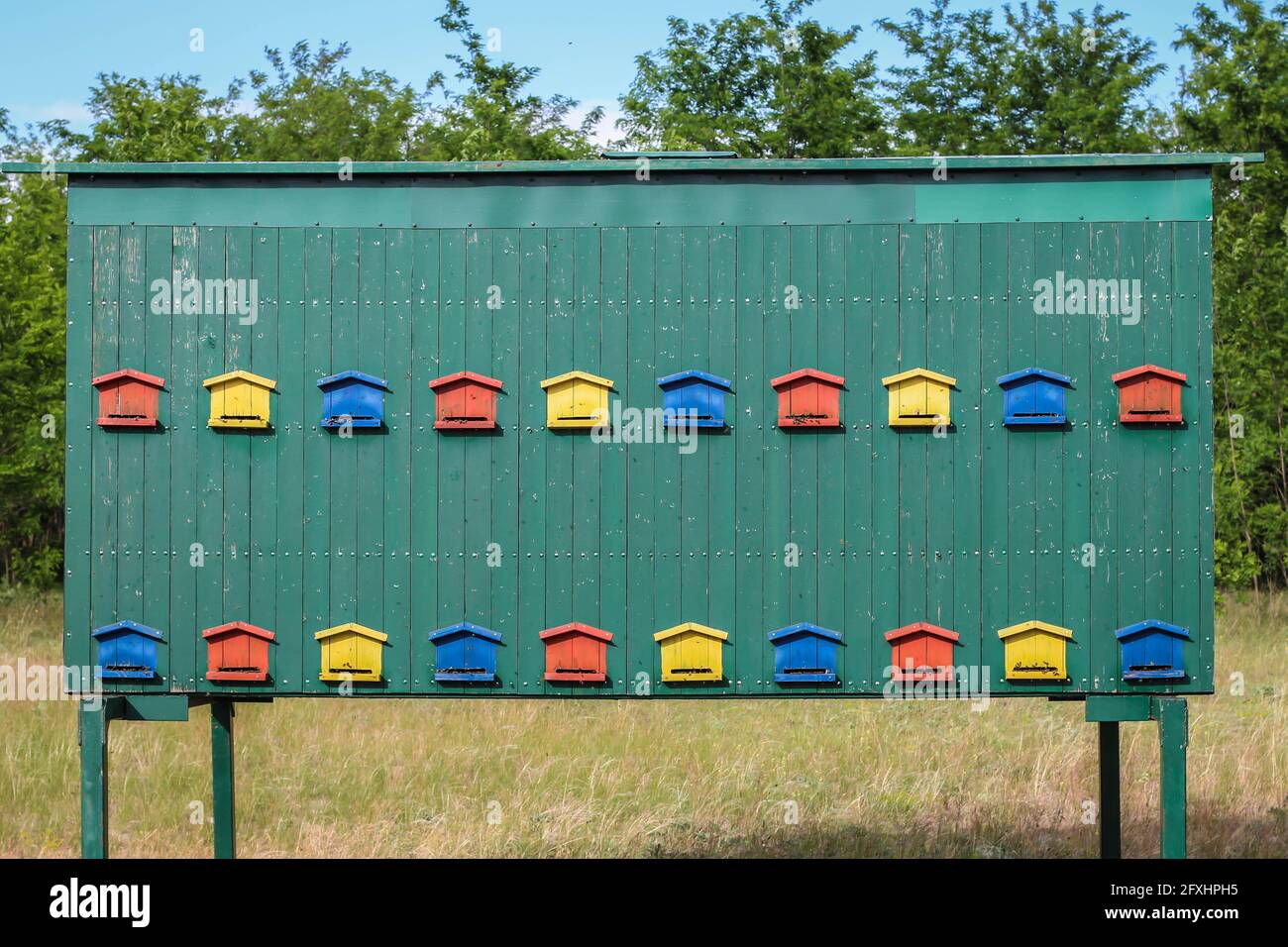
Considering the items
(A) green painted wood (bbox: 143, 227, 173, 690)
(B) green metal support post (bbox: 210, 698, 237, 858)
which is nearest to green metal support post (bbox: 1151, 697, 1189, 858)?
(A) green painted wood (bbox: 143, 227, 173, 690)

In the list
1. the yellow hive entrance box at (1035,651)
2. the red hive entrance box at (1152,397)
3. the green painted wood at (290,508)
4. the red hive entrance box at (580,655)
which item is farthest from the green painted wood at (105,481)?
the red hive entrance box at (1152,397)

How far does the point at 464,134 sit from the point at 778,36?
773 centimetres

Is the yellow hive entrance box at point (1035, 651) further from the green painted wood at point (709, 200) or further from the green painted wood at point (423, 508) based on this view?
the green painted wood at point (423, 508)

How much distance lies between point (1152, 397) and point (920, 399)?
4.90 ft

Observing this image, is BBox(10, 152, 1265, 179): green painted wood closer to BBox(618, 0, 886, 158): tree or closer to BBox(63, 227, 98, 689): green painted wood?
BBox(63, 227, 98, 689): green painted wood

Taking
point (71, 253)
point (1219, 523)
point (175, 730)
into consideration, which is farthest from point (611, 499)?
point (1219, 523)

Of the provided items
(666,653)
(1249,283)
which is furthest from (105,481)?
(1249,283)

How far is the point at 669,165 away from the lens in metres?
8.31

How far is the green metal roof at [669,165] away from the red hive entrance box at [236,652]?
3.03 meters

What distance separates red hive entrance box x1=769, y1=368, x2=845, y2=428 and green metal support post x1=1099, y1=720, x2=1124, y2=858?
13.4 feet

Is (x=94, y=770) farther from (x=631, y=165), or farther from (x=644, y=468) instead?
(x=631, y=165)

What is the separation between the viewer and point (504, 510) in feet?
27.4
